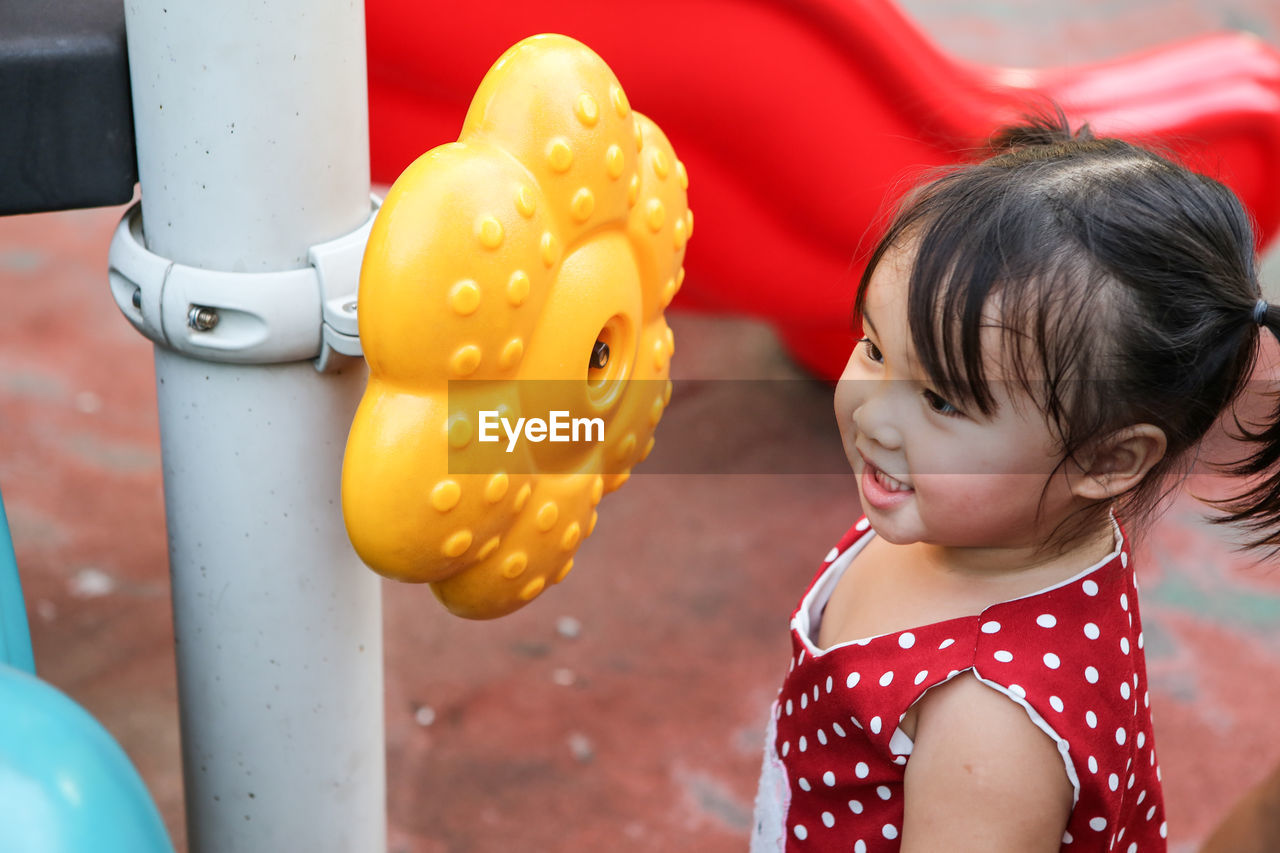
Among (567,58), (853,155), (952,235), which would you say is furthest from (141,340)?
(952,235)

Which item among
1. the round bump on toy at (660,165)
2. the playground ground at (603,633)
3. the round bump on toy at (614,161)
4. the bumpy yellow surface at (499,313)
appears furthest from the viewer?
the playground ground at (603,633)

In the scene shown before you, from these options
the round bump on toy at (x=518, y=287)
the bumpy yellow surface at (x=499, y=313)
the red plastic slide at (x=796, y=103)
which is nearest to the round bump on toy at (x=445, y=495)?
the bumpy yellow surface at (x=499, y=313)

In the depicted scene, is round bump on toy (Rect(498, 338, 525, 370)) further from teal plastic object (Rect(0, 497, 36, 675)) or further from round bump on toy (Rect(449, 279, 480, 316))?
teal plastic object (Rect(0, 497, 36, 675))

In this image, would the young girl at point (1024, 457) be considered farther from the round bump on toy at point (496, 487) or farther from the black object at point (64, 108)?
the black object at point (64, 108)

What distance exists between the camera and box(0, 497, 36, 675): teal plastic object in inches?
33.1

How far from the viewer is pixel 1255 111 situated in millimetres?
1860

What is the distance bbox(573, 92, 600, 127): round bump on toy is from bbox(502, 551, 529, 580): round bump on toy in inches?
10.5

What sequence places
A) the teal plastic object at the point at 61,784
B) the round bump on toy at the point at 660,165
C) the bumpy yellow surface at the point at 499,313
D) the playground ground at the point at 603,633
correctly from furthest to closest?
the playground ground at the point at 603,633, the round bump on toy at the point at 660,165, the bumpy yellow surface at the point at 499,313, the teal plastic object at the point at 61,784

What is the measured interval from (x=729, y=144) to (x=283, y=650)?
39.2 inches

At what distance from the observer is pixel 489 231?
699 mm

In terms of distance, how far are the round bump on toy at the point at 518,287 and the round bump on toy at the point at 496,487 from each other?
10 cm

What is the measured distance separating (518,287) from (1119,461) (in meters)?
0.35

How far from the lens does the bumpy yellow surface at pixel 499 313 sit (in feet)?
2.25

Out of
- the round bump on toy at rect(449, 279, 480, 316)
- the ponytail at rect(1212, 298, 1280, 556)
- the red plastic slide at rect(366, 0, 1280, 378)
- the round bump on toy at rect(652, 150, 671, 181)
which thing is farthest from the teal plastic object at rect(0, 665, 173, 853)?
the red plastic slide at rect(366, 0, 1280, 378)
